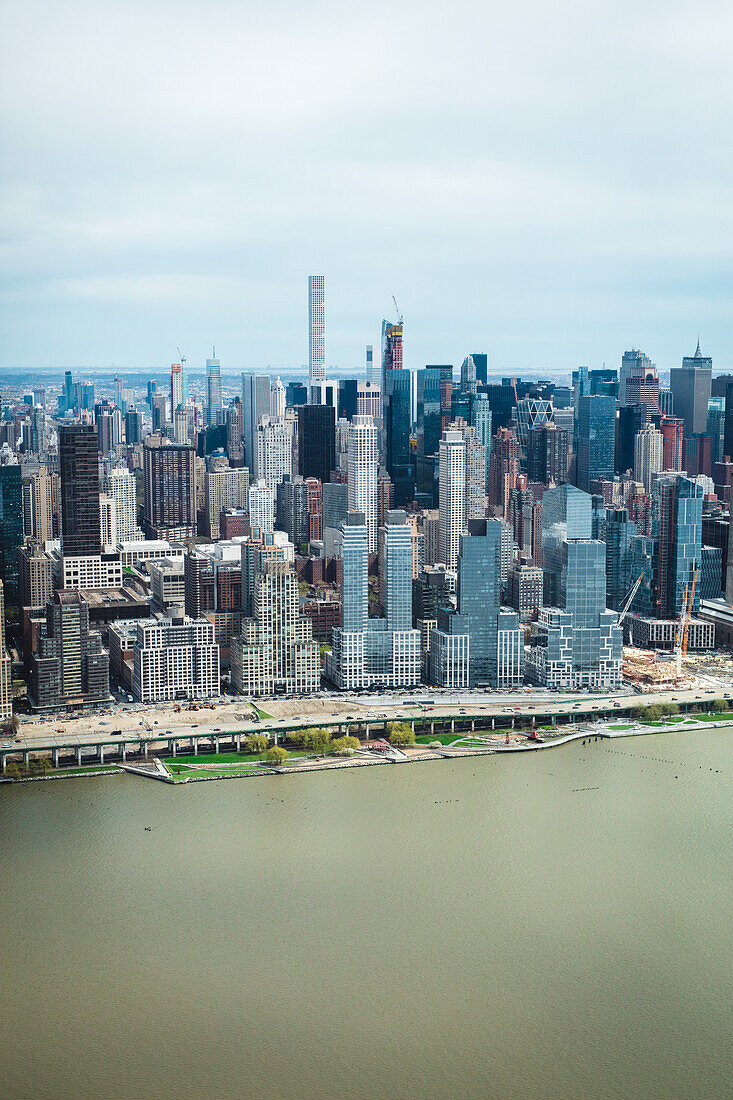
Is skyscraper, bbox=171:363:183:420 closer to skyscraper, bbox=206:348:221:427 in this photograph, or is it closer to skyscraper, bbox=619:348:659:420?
skyscraper, bbox=206:348:221:427

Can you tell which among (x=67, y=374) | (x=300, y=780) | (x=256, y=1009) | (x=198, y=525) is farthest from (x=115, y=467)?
(x=256, y=1009)

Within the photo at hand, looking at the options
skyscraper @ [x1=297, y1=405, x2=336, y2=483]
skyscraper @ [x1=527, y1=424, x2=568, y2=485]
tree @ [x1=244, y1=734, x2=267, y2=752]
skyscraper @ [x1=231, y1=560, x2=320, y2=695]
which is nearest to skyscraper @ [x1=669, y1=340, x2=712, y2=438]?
skyscraper @ [x1=527, y1=424, x2=568, y2=485]

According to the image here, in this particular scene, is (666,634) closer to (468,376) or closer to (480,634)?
(480,634)

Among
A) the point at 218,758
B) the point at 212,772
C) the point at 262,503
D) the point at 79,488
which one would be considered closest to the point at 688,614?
the point at 218,758

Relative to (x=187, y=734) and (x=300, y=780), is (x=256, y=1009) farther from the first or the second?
(x=187, y=734)

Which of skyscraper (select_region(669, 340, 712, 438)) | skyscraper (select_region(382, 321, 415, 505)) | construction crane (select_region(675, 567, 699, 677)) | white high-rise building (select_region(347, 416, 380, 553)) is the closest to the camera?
construction crane (select_region(675, 567, 699, 677))
